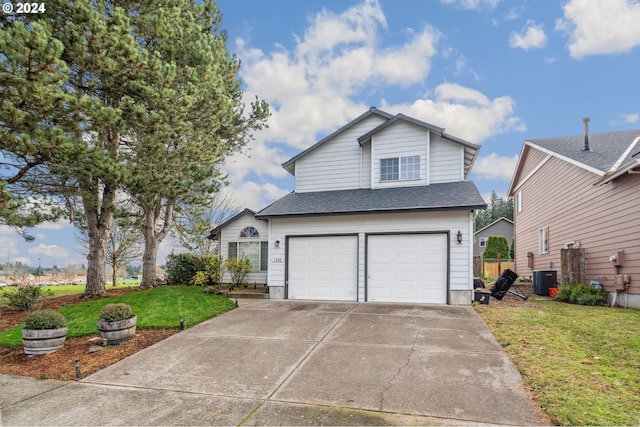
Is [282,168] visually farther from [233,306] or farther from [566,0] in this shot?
[566,0]

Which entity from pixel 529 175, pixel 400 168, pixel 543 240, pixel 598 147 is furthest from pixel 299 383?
pixel 529 175

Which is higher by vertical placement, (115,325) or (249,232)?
(249,232)

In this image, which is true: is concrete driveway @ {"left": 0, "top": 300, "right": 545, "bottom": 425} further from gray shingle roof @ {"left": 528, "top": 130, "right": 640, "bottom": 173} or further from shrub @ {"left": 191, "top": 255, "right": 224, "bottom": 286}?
gray shingle roof @ {"left": 528, "top": 130, "right": 640, "bottom": 173}

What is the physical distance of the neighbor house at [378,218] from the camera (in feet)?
33.5

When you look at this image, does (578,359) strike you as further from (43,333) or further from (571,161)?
(571,161)

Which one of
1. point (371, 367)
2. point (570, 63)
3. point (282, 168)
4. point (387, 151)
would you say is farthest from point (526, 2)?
point (371, 367)

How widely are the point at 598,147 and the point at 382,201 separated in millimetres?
9353

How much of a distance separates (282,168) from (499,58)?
399 inches

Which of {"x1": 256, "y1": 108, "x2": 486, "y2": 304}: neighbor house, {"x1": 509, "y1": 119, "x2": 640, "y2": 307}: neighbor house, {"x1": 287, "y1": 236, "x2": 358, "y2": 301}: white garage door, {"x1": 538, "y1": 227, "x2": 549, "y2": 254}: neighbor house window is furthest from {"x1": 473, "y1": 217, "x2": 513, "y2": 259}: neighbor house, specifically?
{"x1": 287, "y1": 236, "x2": 358, "y2": 301}: white garage door

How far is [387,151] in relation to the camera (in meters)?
12.4

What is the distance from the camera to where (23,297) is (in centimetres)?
1119

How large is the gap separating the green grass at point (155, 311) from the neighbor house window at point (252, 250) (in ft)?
8.48

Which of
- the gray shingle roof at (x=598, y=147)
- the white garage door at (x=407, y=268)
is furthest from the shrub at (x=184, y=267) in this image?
the gray shingle roof at (x=598, y=147)

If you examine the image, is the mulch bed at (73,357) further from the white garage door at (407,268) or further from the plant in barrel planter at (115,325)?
the white garage door at (407,268)
